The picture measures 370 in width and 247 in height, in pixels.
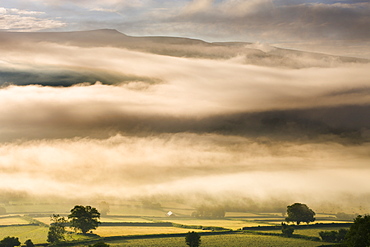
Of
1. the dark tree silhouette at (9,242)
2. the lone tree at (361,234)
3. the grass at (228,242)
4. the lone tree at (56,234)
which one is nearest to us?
the lone tree at (361,234)

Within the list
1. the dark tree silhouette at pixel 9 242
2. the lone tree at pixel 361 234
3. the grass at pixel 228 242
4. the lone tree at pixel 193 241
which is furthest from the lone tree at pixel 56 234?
the lone tree at pixel 361 234

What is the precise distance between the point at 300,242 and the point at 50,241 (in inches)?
3188

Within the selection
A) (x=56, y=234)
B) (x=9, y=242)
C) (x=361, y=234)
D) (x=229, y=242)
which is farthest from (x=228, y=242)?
(x=9, y=242)

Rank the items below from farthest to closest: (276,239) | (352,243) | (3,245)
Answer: (276,239) < (3,245) < (352,243)

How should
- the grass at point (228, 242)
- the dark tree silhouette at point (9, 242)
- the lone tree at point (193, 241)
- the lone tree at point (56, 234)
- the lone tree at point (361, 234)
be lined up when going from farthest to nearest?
the lone tree at point (56, 234) → the grass at point (228, 242) → the lone tree at point (193, 241) → the dark tree silhouette at point (9, 242) → the lone tree at point (361, 234)

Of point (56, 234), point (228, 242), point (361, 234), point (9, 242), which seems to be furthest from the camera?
point (56, 234)

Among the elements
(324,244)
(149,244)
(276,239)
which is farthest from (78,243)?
(324,244)

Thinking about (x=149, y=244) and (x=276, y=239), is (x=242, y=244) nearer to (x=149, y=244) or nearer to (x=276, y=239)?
(x=276, y=239)

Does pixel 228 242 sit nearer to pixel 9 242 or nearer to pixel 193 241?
pixel 193 241

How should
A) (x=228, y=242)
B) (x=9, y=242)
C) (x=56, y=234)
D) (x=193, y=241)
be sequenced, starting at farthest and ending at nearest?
(x=56, y=234), (x=228, y=242), (x=193, y=241), (x=9, y=242)

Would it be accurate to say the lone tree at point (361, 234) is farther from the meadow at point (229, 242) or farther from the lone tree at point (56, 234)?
the lone tree at point (56, 234)

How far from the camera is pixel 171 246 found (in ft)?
604

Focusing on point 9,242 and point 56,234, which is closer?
point 9,242

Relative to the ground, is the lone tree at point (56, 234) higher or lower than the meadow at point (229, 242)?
higher
